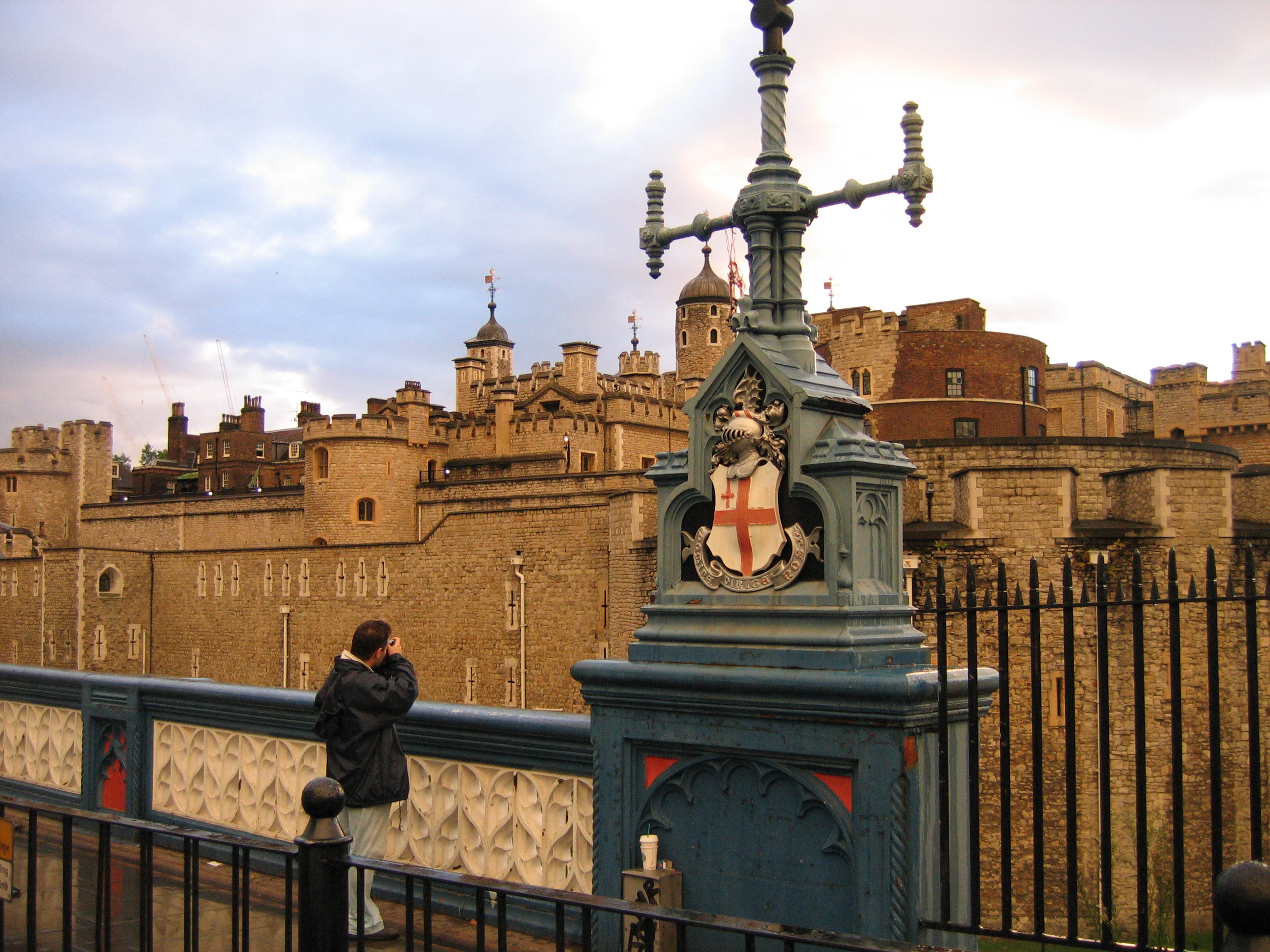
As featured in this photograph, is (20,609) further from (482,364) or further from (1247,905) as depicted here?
(1247,905)

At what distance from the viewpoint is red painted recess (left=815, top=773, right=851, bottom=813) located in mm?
4199

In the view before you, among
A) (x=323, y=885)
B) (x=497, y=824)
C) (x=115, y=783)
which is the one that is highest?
(x=323, y=885)

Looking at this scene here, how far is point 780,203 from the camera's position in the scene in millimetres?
4973

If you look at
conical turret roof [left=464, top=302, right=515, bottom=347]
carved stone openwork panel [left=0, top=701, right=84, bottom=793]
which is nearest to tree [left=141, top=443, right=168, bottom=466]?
conical turret roof [left=464, top=302, right=515, bottom=347]

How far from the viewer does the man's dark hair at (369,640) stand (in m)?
5.58

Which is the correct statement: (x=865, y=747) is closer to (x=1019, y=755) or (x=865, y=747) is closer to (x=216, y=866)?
(x=216, y=866)

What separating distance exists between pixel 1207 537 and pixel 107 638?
37101 millimetres

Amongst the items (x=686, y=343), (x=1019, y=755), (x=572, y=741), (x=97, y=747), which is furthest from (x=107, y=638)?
(x=572, y=741)

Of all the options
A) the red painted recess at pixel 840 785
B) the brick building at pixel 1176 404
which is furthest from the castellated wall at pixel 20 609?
the red painted recess at pixel 840 785

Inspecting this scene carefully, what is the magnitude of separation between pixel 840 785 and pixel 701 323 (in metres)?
56.3

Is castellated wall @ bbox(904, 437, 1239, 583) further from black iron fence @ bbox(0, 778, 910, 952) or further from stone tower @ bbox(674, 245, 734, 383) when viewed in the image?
stone tower @ bbox(674, 245, 734, 383)

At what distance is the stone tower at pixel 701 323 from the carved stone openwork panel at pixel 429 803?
171 feet

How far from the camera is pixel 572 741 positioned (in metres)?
5.20

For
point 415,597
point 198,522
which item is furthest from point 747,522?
point 198,522
